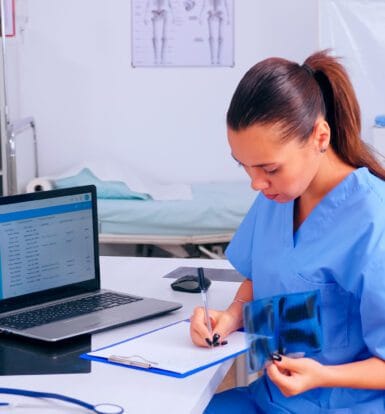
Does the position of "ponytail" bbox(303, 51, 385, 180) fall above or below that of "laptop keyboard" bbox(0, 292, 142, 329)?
above

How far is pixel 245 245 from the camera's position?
65.4 inches

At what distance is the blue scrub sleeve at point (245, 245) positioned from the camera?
1.65 m

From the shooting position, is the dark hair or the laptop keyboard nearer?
the dark hair

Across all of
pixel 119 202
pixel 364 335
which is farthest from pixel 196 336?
pixel 119 202

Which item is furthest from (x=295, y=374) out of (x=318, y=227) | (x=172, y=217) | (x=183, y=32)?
(x=183, y=32)

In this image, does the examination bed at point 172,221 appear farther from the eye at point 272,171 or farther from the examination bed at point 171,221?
the eye at point 272,171

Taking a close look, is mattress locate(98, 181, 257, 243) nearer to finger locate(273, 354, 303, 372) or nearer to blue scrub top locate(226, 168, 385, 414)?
blue scrub top locate(226, 168, 385, 414)

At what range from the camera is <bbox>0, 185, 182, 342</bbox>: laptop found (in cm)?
156

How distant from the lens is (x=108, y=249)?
3.81 metres

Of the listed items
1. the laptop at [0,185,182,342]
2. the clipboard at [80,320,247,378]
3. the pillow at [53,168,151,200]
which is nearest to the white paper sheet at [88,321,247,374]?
the clipboard at [80,320,247,378]

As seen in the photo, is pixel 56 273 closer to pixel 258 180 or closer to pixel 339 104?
pixel 258 180

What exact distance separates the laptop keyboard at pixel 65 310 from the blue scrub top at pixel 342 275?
36 cm

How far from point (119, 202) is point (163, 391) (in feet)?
7.37

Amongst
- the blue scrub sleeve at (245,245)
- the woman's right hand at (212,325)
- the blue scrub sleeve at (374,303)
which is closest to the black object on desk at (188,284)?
the blue scrub sleeve at (245,245)
